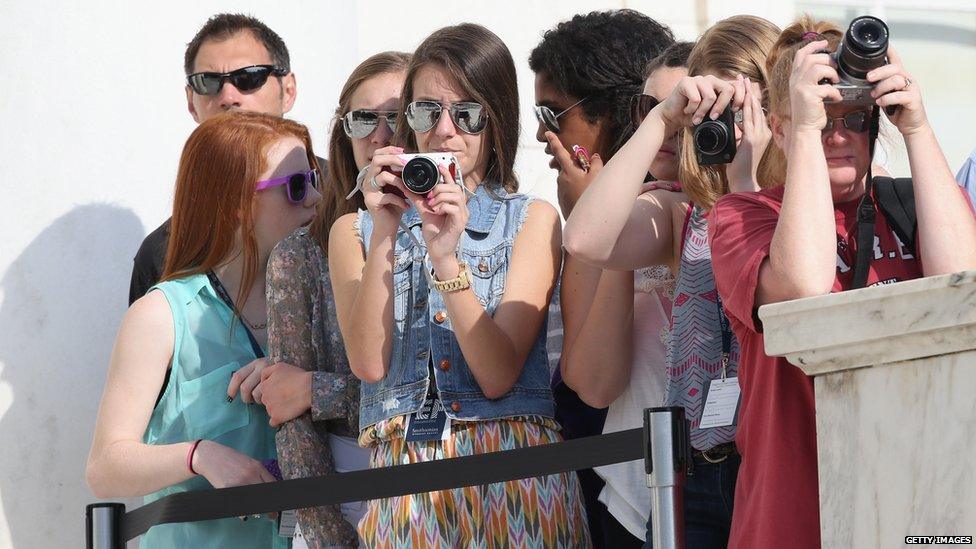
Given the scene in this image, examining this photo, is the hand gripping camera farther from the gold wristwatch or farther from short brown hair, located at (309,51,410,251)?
short brown hair, located at (309,51,410,251)

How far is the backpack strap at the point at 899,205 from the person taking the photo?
2771 millimetres

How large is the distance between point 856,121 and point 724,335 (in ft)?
1.94

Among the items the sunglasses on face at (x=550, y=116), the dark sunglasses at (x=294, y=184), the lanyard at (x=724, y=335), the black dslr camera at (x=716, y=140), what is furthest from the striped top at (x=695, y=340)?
the dark sunglasses at (x=294, y=184)

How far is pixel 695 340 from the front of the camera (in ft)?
10.4

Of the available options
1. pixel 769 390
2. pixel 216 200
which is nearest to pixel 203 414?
pixel 216 200

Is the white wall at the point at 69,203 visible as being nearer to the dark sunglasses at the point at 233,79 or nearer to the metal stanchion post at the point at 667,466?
the dark sunglasses at the point at 233,79

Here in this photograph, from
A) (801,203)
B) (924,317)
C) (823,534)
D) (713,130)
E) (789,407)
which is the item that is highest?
(713,130)

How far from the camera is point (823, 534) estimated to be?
2.38 m

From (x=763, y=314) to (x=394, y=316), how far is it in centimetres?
123

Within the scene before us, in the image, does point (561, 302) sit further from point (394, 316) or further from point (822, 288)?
point (822, 288)

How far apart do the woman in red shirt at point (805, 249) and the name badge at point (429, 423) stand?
79 centimetres

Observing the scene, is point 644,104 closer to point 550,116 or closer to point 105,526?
point 550,116

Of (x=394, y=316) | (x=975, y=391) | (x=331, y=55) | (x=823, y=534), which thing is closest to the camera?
(x=975, y=391)

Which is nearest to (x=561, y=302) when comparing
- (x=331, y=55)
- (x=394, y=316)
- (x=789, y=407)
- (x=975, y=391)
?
(x=394, y=316)
